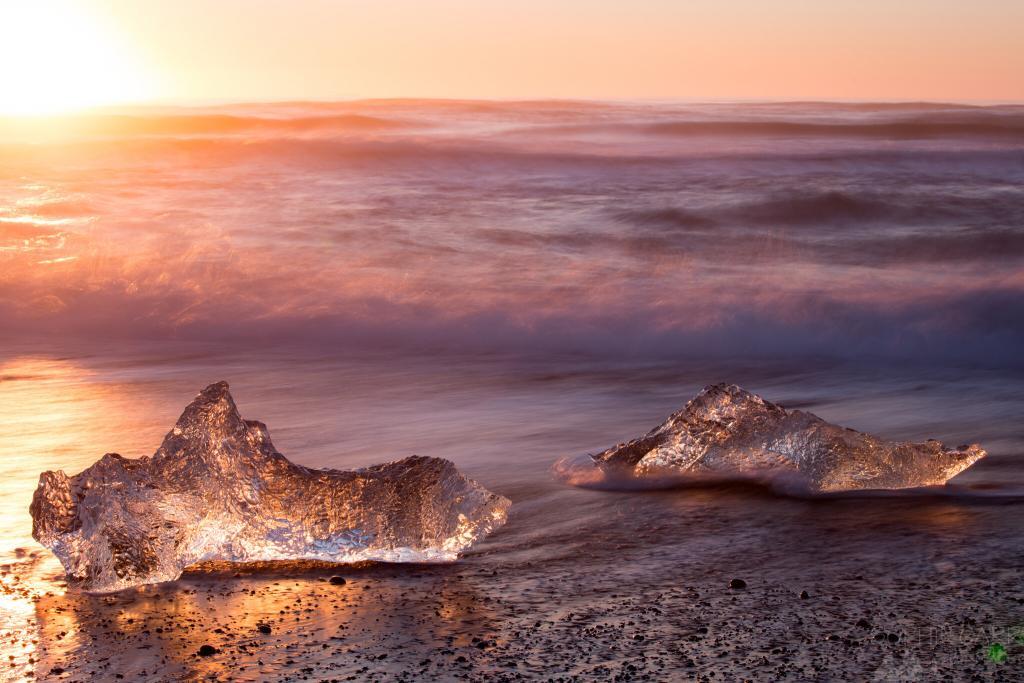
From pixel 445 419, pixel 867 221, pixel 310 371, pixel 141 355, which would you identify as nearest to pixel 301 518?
pixel 445 419

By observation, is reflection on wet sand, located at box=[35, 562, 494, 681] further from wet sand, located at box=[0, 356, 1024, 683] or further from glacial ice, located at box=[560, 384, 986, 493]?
glacial ice, located at box=[560, 384, 986, 493]

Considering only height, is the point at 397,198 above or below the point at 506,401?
above

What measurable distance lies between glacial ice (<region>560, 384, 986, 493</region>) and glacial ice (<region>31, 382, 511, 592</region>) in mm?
684

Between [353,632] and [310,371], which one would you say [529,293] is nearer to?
[310,371]

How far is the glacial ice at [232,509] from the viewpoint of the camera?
3.08 m

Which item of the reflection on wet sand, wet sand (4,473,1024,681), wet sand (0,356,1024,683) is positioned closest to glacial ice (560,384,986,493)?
wet sand (0,356,1024,683)

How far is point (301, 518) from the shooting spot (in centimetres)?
325

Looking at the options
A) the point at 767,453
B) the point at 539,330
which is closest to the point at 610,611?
the point at 767,453

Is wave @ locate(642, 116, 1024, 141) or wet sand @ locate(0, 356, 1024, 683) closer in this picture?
wet sand @ locate(0, 356, 1024, 683)

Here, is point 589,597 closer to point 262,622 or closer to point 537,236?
point 262,622

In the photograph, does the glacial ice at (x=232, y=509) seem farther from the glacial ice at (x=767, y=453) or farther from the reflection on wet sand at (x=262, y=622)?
the glacial ice at (x=767, y=453)

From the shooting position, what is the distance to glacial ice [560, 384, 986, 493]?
375 cm

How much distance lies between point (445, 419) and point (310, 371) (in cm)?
160

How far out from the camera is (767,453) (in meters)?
3.87
